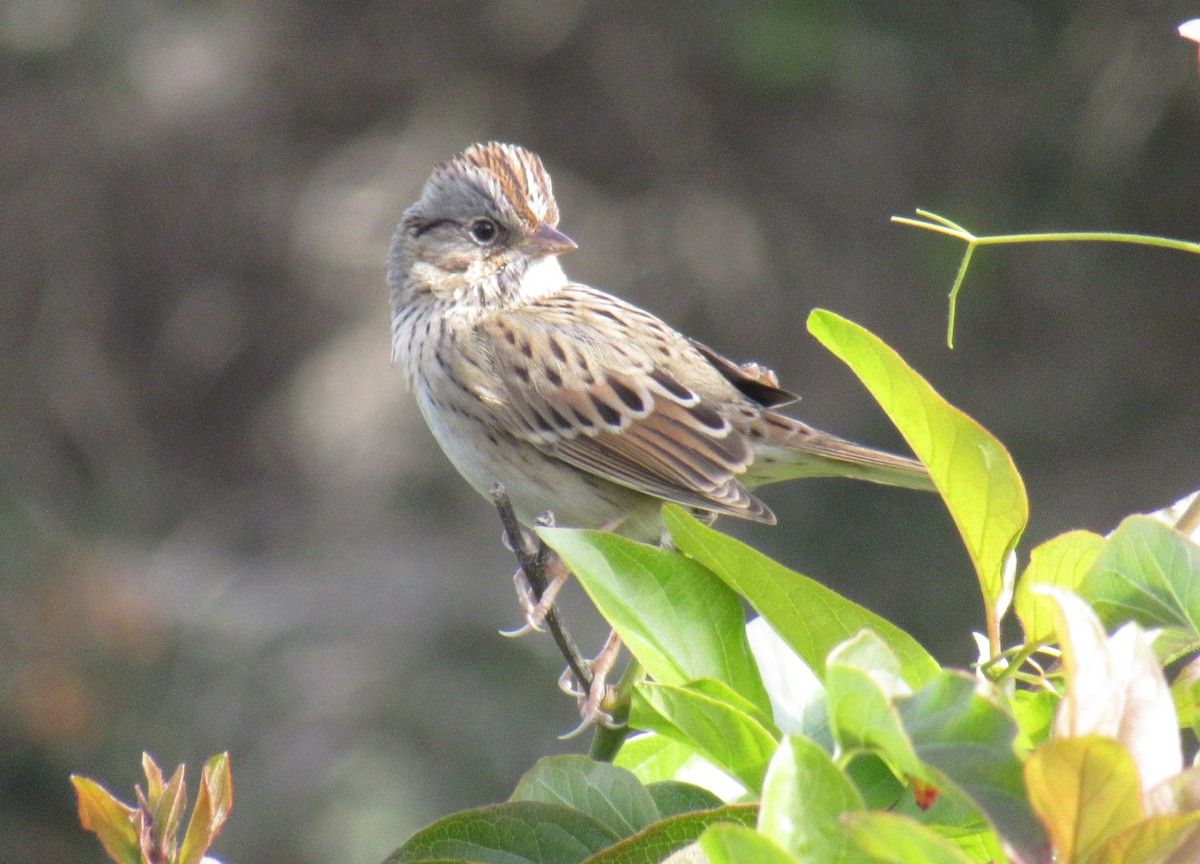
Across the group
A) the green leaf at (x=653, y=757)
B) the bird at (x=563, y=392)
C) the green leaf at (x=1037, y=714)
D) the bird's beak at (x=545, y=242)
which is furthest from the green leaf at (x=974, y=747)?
the bird's beak at (x=545, y=242)

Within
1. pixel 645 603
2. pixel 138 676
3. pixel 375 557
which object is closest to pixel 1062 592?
pixel 645 603

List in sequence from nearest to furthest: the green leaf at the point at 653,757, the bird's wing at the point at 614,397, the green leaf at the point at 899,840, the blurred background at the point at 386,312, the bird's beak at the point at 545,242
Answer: the green leaf at the point at 899,840, the green leaf at the point at 653,757, the bird's wing at the point at 614,397, the bird's beak at the point at 545,242, the blurred background at the point at 386,312

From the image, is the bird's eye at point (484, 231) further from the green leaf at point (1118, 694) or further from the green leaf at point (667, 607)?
the green leaf at point (1118, 694)

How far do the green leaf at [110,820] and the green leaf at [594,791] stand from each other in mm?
290

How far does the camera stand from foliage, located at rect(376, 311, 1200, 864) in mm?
821

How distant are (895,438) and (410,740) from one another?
2.32 metres

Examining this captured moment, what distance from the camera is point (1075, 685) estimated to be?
2.76 ft

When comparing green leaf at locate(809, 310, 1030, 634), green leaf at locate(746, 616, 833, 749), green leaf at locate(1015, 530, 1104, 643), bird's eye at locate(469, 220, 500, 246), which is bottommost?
green leaf at locate(746, 616, 833, 749)

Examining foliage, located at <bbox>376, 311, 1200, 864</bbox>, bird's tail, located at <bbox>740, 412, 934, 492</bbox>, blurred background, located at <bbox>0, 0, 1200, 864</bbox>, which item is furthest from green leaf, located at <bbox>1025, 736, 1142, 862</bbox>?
blurred background, located at <bbox>0, 0, 1200, 864</bbox>

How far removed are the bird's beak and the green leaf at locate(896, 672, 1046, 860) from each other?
7.98ft

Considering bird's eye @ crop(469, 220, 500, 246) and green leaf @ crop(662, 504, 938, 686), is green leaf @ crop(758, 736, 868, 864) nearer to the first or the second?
green leaf @ crop(662, 504, 938, 686)

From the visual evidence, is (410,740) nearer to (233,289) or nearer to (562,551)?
(233,289)

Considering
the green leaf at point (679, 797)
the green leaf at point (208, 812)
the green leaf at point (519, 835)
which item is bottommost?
the green leaf at point (679, 797)

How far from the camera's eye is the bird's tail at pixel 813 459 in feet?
8.57
